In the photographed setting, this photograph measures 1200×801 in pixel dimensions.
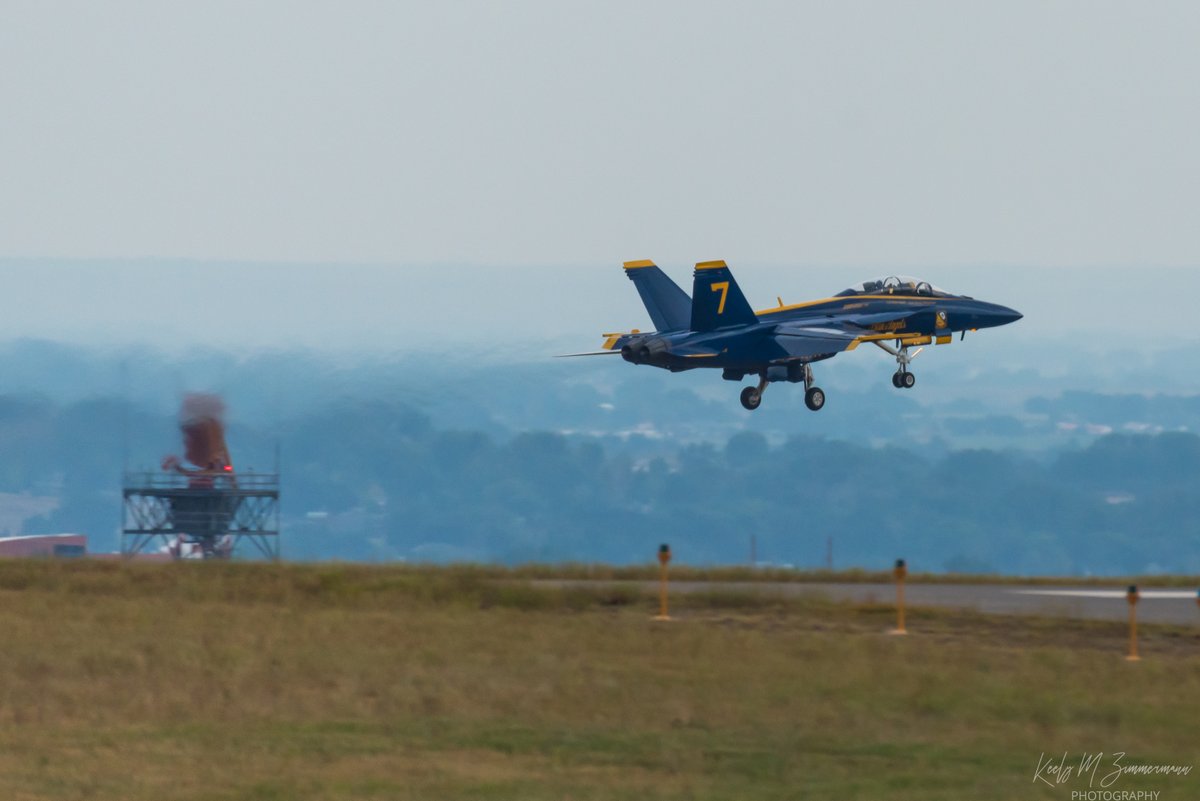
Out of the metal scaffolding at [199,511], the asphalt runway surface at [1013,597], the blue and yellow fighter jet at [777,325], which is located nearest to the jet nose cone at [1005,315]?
the blue and yellow fighter jet at [777,325]

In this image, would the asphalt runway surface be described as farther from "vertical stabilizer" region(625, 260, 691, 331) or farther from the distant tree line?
the distant tree line

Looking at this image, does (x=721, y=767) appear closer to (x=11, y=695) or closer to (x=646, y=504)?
(x=11, y=695)

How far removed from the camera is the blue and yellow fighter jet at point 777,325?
1609 inches

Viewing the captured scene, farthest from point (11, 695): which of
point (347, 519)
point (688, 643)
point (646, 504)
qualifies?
point (646, 504)

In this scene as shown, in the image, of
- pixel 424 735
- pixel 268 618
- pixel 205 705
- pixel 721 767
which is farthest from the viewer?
pixel 268 618

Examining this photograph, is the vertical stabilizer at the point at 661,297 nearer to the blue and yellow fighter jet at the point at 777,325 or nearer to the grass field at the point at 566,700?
the blue and yellow fighter jet at the point at 777,325

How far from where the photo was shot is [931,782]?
1490 centimetres

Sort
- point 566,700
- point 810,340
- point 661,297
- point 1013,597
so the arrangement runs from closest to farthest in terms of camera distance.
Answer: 1. point 566,700
2. point 1013,597
3. point 810,340
4. point 661,297

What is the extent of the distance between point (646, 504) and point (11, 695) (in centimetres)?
13936

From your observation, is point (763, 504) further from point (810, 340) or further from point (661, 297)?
point (810, 340)

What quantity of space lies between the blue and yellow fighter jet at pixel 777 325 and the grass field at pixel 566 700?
13.8 metres

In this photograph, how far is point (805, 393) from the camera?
44406 mm

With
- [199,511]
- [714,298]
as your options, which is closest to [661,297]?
[714,298]

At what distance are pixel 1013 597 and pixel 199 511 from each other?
52.6 m
